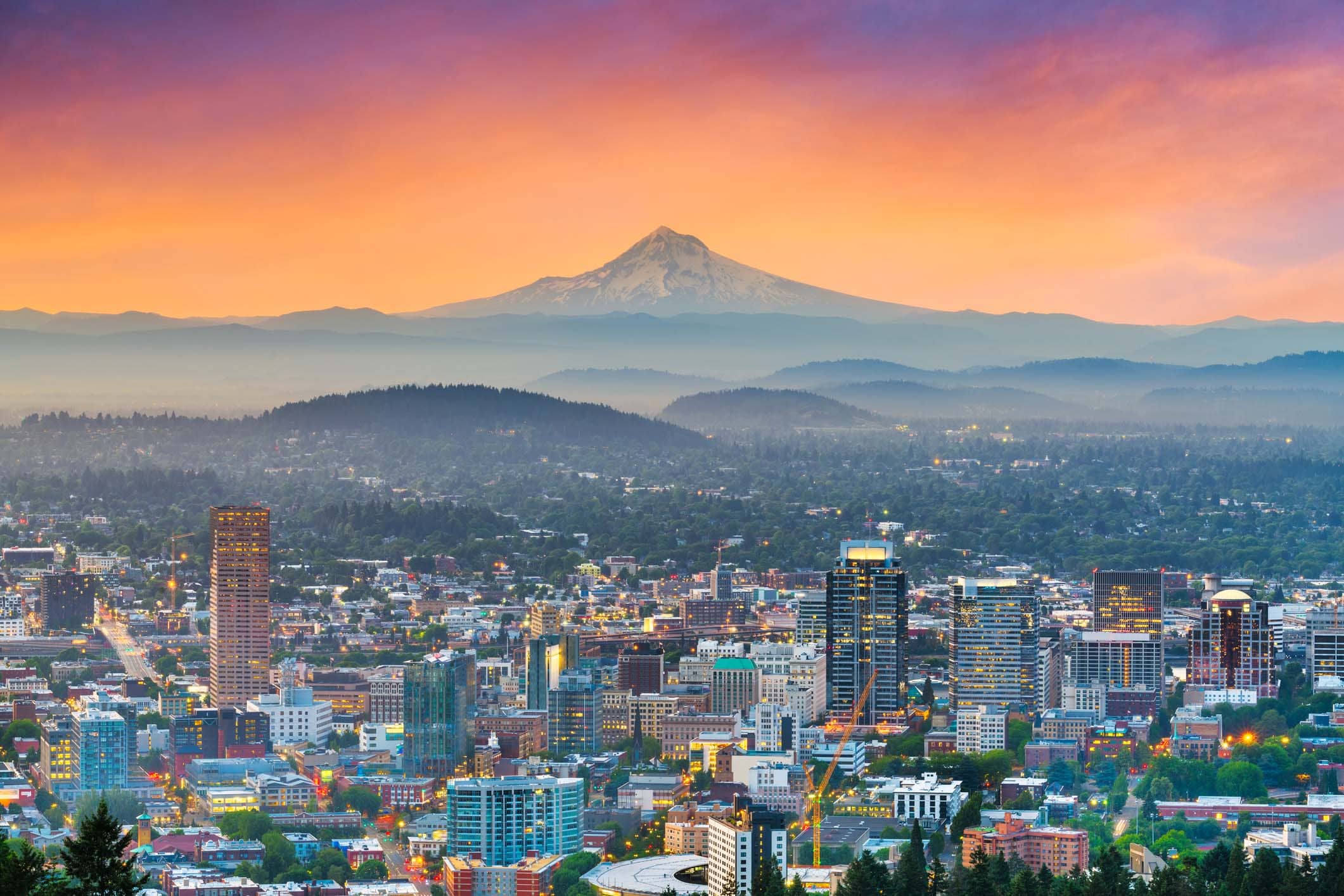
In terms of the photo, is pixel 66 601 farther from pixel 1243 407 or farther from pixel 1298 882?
pixel 1243 407

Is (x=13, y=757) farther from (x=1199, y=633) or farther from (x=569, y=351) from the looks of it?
(x=569, y=351)

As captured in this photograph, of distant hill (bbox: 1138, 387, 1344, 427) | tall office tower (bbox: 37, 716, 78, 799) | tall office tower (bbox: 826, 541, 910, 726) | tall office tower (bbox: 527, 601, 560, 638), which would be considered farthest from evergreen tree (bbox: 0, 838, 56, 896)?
distant hill (bbox: 1138, 387, 1344, 427)

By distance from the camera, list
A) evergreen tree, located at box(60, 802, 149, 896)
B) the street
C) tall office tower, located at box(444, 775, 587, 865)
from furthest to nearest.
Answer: the street < tall office tower, located at box(444, 775, 587, 865) < evergreen tree, located at box(60, 802, 149, 896)

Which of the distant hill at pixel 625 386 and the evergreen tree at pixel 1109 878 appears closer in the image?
the evergreen tree at pixel 1109 878

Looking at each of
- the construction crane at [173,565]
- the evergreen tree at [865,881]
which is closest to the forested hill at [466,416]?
the construction crane at [173,565]

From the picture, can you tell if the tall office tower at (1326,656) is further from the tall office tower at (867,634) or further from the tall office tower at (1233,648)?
the tall office tower at (867,634)

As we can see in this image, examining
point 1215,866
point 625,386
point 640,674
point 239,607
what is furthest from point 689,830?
point 625,386

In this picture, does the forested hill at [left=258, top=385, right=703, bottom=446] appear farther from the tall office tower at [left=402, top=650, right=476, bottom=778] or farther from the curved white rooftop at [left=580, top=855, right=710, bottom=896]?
the curved white rooftop at [left=580, top=855, right=710, bottom=896]
